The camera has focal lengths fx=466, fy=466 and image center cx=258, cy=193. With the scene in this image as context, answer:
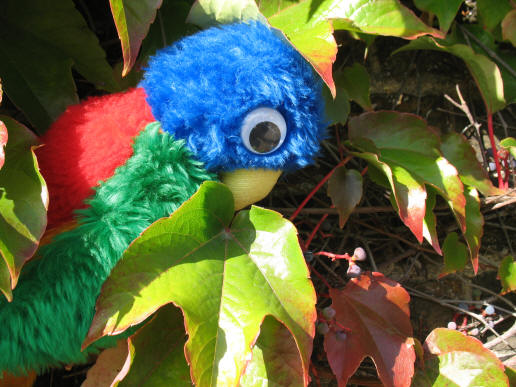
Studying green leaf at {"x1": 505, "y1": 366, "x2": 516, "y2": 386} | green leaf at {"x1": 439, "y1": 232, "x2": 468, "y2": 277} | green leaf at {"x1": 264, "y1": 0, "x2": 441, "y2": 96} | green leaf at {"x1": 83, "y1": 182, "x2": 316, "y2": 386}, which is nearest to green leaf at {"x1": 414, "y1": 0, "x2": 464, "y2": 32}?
green leaf at {"x1": 264, "y1": 0, "x2": 441, "y2": 96}

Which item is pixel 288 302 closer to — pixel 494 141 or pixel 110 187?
pixel 110 187

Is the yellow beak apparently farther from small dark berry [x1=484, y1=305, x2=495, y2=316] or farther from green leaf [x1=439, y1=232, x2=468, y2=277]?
small dark berry [x1=484, y1=305, x2=495, y2=316]

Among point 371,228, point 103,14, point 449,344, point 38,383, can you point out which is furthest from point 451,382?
point 103,14

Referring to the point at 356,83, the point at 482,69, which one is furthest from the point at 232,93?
the point at 482,69

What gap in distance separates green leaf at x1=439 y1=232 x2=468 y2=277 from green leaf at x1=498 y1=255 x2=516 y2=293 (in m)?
0.07

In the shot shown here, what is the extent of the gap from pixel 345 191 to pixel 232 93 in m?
0.34

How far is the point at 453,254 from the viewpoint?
0.91 m

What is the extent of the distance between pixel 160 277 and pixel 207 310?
68 mm

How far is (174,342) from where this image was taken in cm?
67

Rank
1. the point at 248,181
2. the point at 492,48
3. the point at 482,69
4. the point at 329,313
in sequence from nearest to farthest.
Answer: the point at 248,181 → the point at 329,313 → the point at 482,69 → the point at 492,48

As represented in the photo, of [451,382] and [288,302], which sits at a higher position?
[288,302]

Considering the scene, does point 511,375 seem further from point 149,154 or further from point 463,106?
point 149,154

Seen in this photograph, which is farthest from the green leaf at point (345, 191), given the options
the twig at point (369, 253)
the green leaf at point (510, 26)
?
the green leaf at point (510, 26)

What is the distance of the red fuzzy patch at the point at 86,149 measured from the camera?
0.59m
